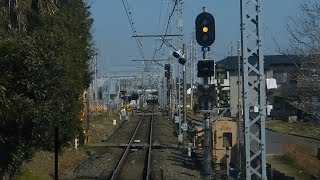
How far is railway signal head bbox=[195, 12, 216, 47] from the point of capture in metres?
13.9

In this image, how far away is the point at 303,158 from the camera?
23.9 metres

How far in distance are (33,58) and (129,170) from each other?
37.0 ft

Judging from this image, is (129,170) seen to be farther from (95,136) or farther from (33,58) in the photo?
(95,136)

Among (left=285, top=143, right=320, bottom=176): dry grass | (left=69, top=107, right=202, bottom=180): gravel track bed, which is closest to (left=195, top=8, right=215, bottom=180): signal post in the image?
(left=285, top=143, right=320, bottom=176): dry grass

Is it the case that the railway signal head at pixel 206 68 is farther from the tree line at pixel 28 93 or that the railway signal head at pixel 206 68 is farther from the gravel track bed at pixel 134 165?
the gravel track bed at pixel 134 165

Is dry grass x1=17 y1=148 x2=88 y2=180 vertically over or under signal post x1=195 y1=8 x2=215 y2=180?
under

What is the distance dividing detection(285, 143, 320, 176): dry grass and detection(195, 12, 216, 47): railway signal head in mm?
8793

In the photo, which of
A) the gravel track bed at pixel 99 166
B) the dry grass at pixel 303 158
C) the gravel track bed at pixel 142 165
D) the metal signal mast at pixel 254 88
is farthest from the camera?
the gravel track bed at pixel 142 165

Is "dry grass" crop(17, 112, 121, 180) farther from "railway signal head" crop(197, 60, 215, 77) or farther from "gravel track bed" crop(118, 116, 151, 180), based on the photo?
"railway signal head" crop(197, 60, 215, 77)

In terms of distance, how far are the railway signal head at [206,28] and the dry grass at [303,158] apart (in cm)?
879

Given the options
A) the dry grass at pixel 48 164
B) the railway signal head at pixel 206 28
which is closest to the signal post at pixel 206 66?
the railway signal head at pixel 206 28

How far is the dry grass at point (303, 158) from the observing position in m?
22.0

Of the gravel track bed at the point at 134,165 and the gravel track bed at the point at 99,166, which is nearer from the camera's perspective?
the gravel track bed at the point at 99,166

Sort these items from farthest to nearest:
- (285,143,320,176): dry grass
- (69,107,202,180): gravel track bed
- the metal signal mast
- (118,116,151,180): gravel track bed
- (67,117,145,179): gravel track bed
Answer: (118,116,151,180): gravel track bed, (69,107,202,180): gravel track bed, (67,117,145,179): gravel track bed, (285,143,320,176): dry grass, the metal signal mast
